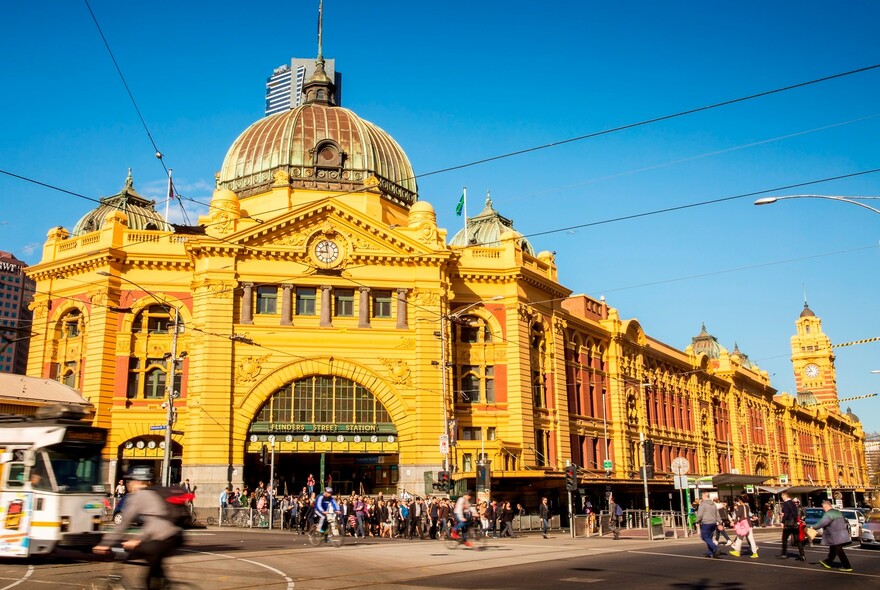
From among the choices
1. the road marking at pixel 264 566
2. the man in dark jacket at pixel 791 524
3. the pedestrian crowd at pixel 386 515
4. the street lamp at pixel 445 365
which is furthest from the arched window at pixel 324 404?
the man in dark jacket at pixel 791 524

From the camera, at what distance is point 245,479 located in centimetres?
4697

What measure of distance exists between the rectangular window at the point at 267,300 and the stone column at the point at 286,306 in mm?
475

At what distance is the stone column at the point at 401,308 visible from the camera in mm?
48562

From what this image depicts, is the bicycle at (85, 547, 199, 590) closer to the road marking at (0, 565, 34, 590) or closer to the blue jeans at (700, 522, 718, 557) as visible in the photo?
the road marking at (0, 565, 34, 590)

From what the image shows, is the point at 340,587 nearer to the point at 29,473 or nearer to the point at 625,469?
the point at 29,473

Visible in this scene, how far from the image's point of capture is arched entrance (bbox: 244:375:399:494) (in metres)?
45.9

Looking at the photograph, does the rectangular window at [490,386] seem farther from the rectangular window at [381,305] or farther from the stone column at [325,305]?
the stone column at [325,305]

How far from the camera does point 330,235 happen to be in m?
48.8

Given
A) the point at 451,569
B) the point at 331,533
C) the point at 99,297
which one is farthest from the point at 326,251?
→ the point at 451,569

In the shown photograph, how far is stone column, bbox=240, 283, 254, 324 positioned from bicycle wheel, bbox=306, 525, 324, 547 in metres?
19.0

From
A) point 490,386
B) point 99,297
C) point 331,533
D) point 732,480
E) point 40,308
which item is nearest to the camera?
point 331,533

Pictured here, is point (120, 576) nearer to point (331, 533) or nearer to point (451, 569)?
point (451, 569)

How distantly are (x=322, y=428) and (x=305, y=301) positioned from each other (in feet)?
Result: 22.8

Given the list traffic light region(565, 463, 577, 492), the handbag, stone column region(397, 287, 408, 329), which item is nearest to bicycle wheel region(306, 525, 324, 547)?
traffic light region(565, 463, 577, 492)
